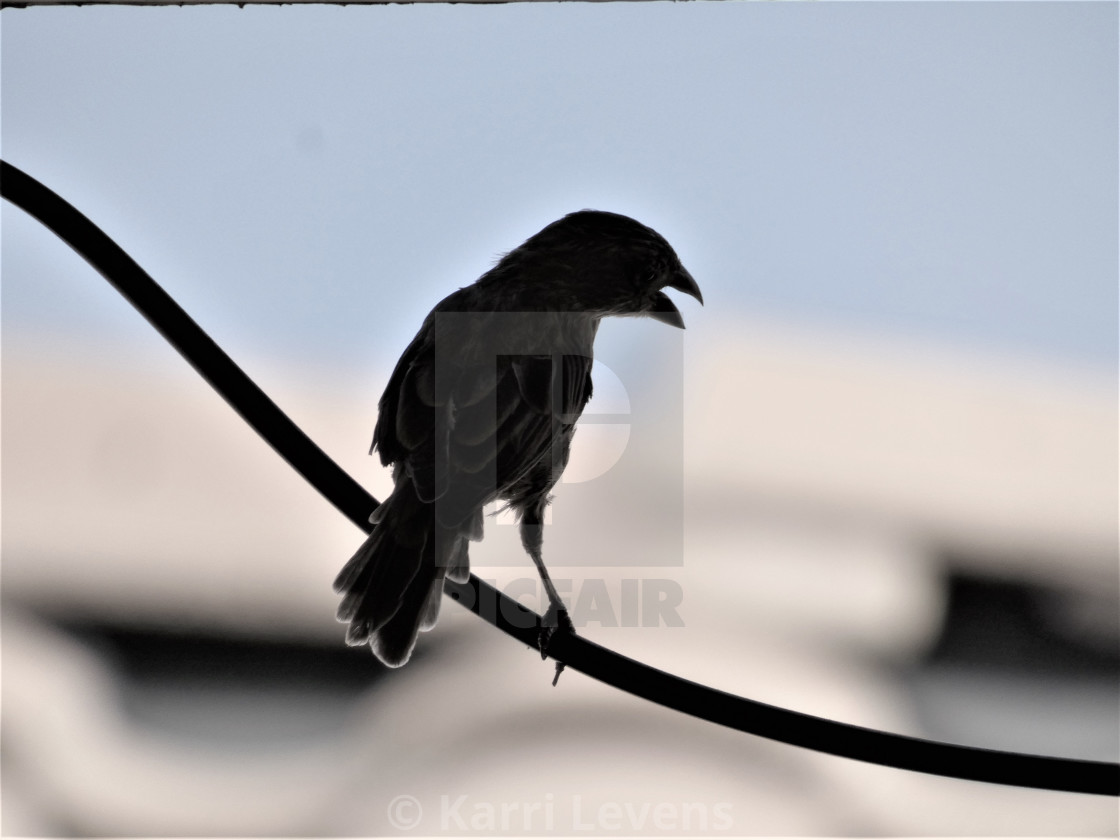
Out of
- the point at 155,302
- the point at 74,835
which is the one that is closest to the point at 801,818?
the point at 74,835

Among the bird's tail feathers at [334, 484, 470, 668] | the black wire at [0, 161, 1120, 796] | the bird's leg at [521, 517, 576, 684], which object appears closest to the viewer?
the black wire at [0, 161, 1120, 796]

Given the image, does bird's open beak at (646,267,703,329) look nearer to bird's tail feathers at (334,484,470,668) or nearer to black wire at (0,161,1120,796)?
bird's tail feathers at (334,484,470,668)

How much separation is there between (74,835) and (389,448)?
6971mm

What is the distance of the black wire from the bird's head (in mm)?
1783

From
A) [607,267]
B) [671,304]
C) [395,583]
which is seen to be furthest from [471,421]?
[671,304]

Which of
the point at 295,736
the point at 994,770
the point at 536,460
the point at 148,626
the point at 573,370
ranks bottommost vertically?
the point at 295,736

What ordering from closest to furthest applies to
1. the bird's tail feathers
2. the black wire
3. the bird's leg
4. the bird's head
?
the black wire → the bird's tail feathers → the bird's leg → the bird's head

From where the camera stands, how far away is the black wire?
2.11m

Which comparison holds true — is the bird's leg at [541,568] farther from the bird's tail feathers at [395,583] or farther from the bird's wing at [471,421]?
the bird's tail feathers at [395,583]

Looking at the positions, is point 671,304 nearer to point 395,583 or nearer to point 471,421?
point 471,421

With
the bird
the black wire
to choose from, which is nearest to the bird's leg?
the bird

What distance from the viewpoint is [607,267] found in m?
4.42

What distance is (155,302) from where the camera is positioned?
2.56 metres

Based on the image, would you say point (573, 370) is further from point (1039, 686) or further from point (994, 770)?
point (1039, 686)
